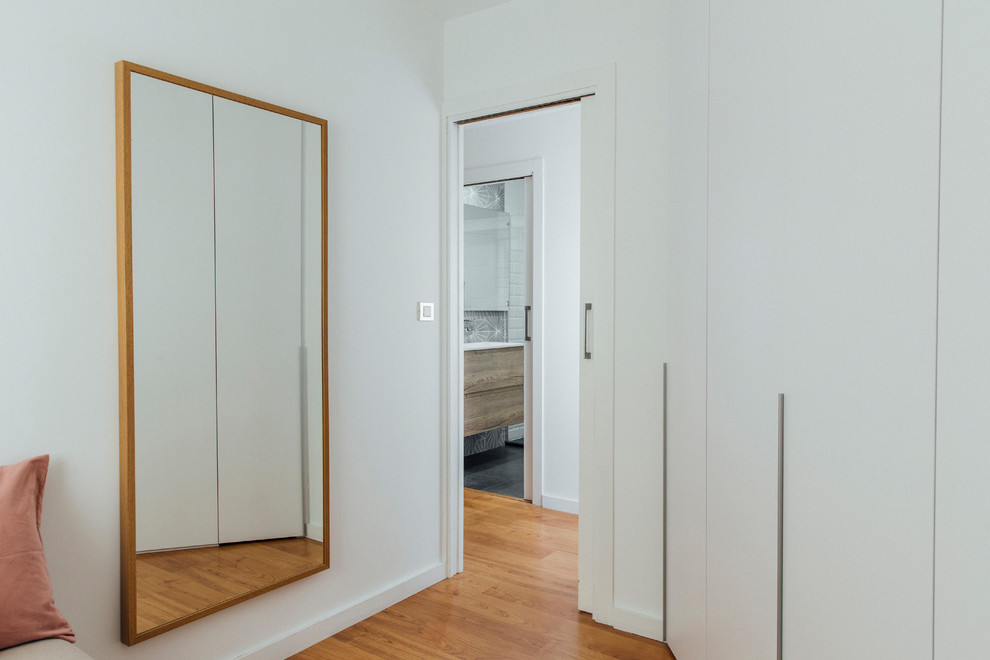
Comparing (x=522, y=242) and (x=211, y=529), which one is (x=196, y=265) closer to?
(x=211, y=529)

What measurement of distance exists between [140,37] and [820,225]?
1.82 m

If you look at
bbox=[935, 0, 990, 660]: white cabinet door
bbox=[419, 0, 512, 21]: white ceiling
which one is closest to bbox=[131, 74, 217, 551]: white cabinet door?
bbox=[419, 0, 512, 21]: white ceiling

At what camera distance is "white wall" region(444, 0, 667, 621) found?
2.27 m

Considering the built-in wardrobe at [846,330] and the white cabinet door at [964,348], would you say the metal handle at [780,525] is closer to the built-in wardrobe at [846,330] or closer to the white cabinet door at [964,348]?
the built-in wardrobe at [846,330]

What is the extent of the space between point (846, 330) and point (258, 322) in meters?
1.73

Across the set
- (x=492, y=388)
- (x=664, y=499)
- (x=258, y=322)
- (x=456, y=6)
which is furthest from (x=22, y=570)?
(x=492, y=388)

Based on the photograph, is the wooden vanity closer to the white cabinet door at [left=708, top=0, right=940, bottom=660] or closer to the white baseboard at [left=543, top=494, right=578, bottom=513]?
the white baseboard at [left=543, top=494, right=578, bottom=513]

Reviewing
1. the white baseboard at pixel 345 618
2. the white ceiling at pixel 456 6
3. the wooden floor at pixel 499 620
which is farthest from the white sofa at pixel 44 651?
the white ceiling at pixel 456 6

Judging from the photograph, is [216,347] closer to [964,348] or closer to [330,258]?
[330,258]

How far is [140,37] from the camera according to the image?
1704 millimetres

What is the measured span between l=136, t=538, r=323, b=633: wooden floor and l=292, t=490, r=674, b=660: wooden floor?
0.34 m

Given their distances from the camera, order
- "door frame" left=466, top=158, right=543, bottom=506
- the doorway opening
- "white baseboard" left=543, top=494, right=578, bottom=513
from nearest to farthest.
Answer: "white baseboard" left=543, top=494, right=578, bottom=513
"door frame" left=466, top=158, right=543, bottom=506
the doorway opening

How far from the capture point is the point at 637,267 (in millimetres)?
2314

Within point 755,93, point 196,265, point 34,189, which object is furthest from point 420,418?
point 755,93
